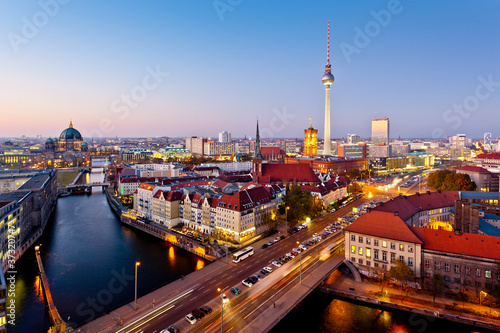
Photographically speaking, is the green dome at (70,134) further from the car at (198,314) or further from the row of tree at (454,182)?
the car at (198,314)

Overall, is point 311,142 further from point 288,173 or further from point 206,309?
point 206,309

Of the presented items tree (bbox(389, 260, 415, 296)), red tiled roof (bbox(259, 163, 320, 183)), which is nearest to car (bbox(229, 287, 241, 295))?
tree (bbox(389, 260, 415, 296))

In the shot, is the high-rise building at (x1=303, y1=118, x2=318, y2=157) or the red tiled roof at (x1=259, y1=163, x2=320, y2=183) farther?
the high-rise building at (x1=303, y1=118, x2=318, y2=157)

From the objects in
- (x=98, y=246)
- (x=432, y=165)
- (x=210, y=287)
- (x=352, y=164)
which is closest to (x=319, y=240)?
(x=210, y=287)

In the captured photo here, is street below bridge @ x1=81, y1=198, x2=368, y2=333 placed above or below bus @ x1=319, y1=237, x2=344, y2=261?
below

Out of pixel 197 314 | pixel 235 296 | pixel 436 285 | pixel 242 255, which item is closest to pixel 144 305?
pixel 197 314

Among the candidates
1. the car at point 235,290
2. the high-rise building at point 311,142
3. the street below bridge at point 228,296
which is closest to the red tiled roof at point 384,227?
the street below bridge at point 228,296

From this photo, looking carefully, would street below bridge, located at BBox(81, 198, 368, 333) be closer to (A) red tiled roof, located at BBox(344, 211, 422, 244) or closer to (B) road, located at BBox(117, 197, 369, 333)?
(B) road, located at BBox(117, 197, 369, 333)
